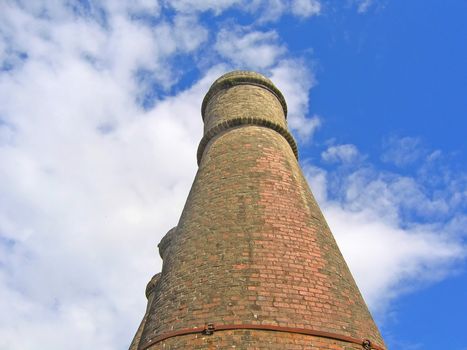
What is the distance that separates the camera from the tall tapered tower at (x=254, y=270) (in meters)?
5.21

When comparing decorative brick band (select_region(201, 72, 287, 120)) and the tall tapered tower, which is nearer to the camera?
the tall tapered tower

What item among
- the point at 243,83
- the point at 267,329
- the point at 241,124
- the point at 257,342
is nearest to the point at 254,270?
the point at 267,329

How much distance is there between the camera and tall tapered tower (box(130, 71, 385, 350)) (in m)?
5.21

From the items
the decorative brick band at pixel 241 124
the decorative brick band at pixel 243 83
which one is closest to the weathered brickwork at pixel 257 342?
the decorative brick band at pixel 241 124

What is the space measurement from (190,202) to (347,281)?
123 inches

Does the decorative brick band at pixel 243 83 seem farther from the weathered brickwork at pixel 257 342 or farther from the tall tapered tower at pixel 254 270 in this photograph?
the weathered brickwork at pixel 257 342

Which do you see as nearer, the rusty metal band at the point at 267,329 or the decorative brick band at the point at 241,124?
the rusty metal band at the point at 267,329

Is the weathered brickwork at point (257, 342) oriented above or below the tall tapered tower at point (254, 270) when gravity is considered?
below

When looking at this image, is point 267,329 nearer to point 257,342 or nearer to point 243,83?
point 257,342

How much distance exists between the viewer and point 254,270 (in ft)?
19.0

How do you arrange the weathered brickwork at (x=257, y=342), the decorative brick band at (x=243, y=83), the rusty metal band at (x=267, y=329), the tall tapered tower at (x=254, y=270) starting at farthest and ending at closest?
the decorative brick band at (x=243, y=83), the tall tapered tower at (x=254, y=270), the rusty metal band at (x=267, y=329), the weathered brickwork at (x=257, y=342)

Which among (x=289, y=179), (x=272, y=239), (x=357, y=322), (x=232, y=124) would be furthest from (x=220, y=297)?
(x=232, y=124)

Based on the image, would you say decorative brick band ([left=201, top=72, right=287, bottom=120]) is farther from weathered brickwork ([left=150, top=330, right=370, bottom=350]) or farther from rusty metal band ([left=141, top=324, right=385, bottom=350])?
weathered brickwork ([left=150, top=330, right=370, bottom=350])

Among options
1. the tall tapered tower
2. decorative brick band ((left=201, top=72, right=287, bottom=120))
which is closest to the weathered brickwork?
the tall tapered tower
